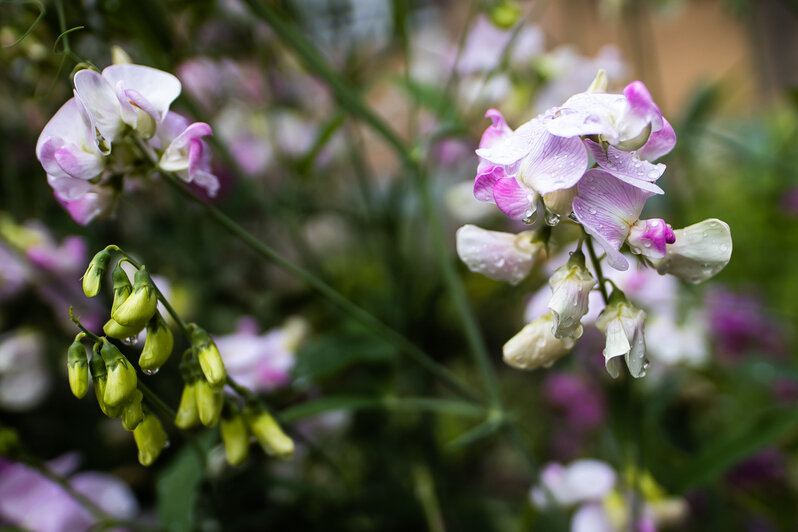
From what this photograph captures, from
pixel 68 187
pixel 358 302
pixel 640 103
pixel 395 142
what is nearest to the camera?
pixel 640 103

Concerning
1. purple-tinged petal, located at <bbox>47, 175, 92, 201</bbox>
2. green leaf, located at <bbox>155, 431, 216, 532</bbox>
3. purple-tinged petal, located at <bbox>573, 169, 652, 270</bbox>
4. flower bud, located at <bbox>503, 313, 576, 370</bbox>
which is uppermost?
purple-tinged petal, located at <bbox>573, 169, 652, 270</bbox>

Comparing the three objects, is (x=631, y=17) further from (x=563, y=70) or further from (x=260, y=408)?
(x=260, y=408)

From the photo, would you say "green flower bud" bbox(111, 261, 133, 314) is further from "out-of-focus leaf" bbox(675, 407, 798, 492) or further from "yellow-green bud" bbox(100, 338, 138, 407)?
"out-of-focus leaf" bbox(675, 407, 798, 492)

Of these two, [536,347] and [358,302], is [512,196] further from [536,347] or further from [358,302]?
[358,302]

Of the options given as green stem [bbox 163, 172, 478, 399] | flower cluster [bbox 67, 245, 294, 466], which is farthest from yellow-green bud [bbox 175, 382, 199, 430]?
green stem [bbox 163, 172, 478, 399]

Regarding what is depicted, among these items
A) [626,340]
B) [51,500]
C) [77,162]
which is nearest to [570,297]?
[626,340]
